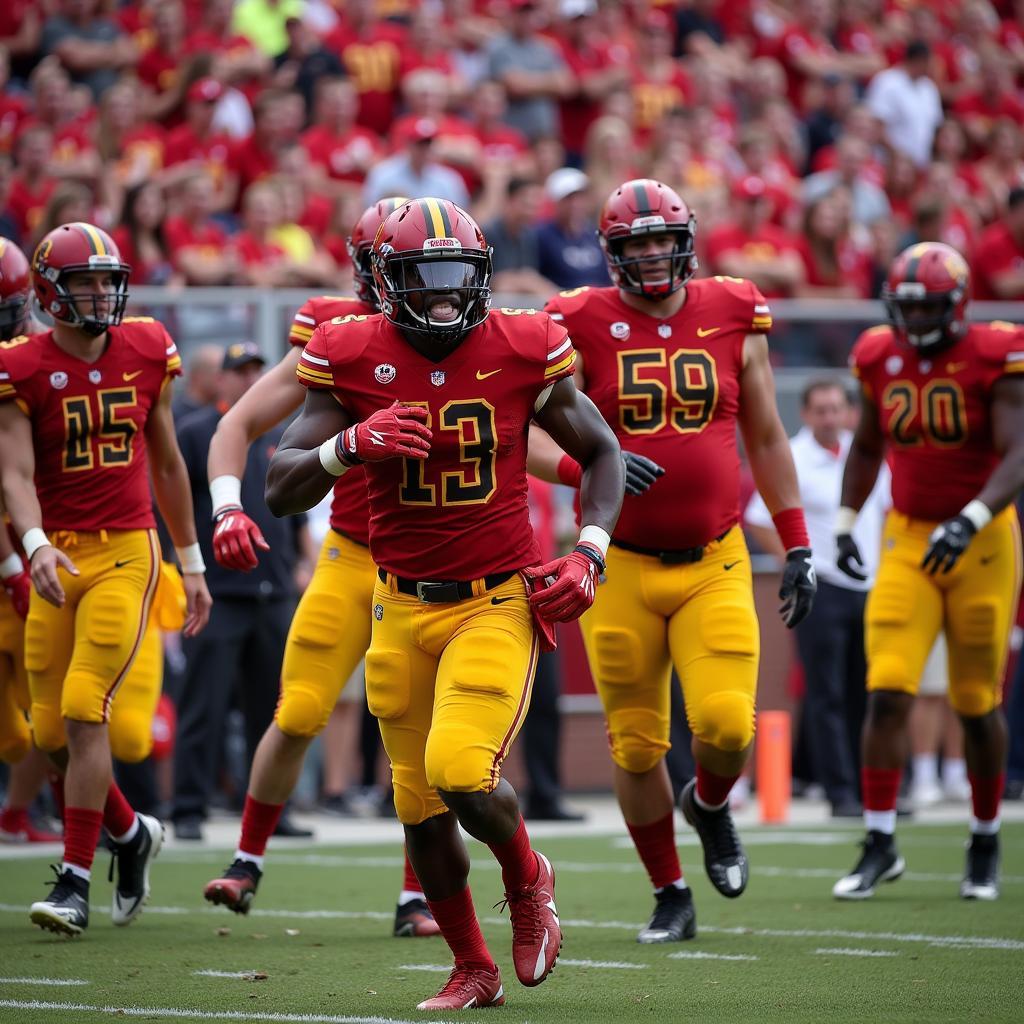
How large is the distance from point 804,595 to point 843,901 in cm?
148

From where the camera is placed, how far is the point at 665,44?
52.3 ft

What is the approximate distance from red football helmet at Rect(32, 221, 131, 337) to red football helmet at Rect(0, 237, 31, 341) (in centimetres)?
49

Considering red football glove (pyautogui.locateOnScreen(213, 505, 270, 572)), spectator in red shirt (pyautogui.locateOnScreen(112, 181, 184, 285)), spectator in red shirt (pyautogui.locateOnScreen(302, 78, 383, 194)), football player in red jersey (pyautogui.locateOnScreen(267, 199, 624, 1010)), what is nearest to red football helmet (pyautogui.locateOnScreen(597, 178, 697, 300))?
football player in red jersey (pyautogui.locateOnScreen(267, 199, 624, 1010))

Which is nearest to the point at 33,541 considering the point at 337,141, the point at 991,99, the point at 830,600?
the point at 830,600

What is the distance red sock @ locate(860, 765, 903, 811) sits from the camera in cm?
709

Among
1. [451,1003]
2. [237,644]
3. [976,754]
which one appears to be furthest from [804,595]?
[237,644]

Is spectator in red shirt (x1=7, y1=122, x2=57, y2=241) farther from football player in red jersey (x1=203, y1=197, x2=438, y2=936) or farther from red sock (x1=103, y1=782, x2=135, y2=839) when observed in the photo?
red sock (x1=103, y1=782, x2=135, y2=839)

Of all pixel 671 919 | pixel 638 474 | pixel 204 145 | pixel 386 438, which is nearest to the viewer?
pixel 386 438

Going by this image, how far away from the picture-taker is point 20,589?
678 cm

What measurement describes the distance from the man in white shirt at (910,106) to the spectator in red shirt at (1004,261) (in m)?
3.34

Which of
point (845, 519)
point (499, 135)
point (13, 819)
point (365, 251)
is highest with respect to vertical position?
point (499, 135)

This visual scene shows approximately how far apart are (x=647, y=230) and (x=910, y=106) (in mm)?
11507

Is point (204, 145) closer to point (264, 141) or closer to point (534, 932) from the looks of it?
point (264, 141)

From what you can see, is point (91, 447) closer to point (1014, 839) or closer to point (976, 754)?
point (976, 754)
